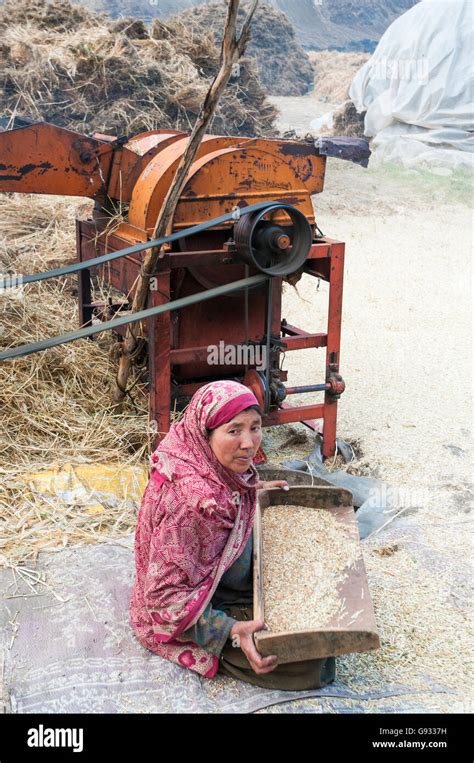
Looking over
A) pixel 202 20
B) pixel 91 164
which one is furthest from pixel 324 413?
pixel 202 20

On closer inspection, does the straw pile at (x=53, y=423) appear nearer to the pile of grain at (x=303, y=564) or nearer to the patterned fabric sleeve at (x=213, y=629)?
the pile of grain at (x=303, y=564)

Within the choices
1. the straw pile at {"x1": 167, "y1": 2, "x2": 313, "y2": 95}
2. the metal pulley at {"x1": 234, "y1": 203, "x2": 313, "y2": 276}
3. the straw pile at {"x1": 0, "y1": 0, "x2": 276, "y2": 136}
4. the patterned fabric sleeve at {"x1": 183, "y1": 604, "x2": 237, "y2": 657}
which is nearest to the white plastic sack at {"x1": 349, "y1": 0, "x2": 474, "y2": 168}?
the straw pile at {"x1": 0, "y1": 0, "x2": 276, "y2": 136}

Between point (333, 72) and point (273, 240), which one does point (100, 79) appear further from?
point (333, 72)

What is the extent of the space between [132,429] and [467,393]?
2451 millimetres

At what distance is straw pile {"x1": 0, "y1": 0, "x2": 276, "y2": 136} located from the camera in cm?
880

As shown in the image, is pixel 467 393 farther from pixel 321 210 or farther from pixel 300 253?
pixel 321 210

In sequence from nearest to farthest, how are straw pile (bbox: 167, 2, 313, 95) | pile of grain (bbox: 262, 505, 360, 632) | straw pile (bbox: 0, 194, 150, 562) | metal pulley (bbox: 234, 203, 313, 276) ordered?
pile of grain (bbox: 262, 505, 360, 632)
straw pile (bbox: 0, 194, 150, 562)
metal pulley (bbox: 234, 203, 313, 276)
straw pile (bbox: 167, 2, 313, 95)

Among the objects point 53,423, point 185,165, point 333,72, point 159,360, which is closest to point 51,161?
point 185,165

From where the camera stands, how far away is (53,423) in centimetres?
400

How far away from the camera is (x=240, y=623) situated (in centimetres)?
241

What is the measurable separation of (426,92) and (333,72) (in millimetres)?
7925

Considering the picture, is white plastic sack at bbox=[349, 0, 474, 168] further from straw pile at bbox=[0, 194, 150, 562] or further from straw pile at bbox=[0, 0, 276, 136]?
straw pile at bbox=[0, 194, 150, 562]

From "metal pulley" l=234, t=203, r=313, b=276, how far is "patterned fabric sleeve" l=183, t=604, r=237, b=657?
1688mm

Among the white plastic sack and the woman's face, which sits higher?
the white plastic sack
